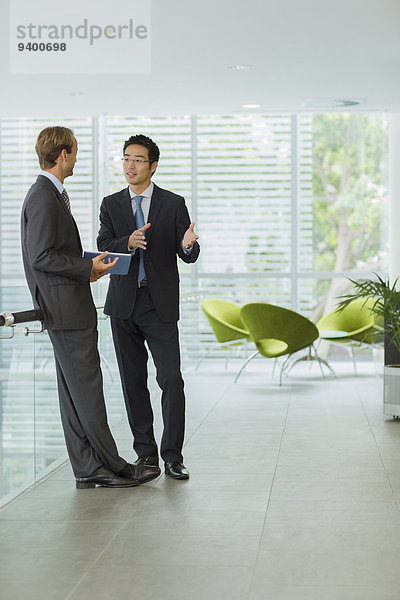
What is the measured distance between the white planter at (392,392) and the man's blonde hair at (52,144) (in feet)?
10.5

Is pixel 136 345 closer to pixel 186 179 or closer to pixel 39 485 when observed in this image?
pixel 39 485

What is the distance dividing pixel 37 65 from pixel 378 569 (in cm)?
429

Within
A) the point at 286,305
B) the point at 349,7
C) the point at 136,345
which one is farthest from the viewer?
the point at 286,305

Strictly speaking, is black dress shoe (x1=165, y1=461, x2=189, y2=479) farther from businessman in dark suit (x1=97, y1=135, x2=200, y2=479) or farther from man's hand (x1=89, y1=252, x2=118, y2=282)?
man's hand (x1=89, y1=252, x2=118, y2=282)

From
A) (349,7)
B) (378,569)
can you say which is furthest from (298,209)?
(378,569)

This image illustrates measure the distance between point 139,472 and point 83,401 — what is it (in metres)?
0.52

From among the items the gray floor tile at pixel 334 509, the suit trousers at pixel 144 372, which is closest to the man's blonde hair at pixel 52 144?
the suit trousers at pixel 144 372

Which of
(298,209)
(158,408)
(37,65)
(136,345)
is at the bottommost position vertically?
(158,408)

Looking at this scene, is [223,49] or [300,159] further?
[300,159]

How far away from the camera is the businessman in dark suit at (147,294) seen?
436cm

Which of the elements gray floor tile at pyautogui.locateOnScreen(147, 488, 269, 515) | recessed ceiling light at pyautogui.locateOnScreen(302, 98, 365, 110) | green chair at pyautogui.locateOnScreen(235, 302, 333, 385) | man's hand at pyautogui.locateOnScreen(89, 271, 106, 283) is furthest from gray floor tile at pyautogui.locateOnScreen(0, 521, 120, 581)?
recessed ceiling light at pyautogui.locateOnScreen(302, 98, 365, 110)

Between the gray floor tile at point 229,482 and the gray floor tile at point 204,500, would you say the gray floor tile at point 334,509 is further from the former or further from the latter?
the gray floor tile at point 229,482

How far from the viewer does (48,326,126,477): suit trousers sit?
4027 mm

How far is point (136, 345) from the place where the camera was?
177 inches
